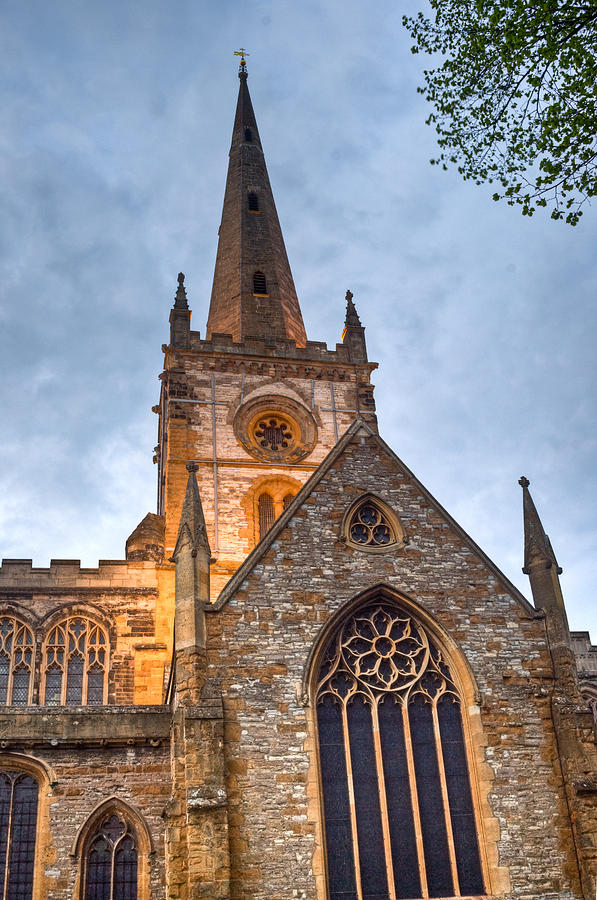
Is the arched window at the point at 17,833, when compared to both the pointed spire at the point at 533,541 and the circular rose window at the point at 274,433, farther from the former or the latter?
the circular rose window at the point at 274,433

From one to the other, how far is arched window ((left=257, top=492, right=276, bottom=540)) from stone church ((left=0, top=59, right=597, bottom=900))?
1174 cm

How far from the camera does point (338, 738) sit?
15.8m

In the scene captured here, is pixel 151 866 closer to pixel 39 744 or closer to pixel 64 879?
pixel 64 879

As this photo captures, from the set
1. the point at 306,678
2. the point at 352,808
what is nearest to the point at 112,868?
the point at 352,808

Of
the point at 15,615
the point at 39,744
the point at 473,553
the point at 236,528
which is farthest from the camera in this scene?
the point at 236,528

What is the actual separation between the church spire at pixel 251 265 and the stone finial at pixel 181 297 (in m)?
1.53

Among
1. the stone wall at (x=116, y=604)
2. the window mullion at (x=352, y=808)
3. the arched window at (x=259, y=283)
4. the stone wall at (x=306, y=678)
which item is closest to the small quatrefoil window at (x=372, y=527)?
the stone wall at (x=306, y=678)

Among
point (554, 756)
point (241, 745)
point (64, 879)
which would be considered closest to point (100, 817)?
A: point (64, 879)

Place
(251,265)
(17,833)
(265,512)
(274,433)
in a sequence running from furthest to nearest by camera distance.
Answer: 1. (251,265)
2. (274,433)
3. (265,512)
4. (17,833)

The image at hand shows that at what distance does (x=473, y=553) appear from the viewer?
58.5 ft

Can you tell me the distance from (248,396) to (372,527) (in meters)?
15.2

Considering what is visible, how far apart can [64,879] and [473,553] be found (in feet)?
29.7

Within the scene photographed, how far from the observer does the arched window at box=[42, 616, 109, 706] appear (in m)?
26.4

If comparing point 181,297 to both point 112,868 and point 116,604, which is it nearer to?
point 116,604
